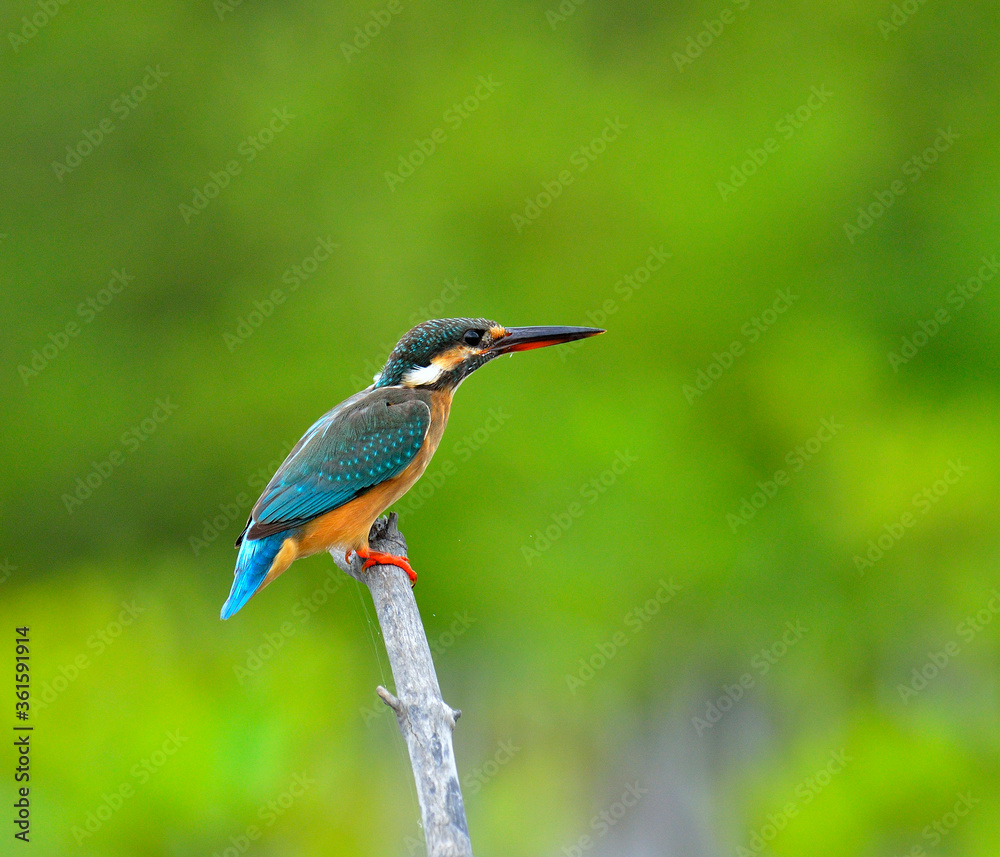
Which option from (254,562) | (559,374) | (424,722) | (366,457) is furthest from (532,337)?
(559,374)

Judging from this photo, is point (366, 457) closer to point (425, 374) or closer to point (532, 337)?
point (425, 374)

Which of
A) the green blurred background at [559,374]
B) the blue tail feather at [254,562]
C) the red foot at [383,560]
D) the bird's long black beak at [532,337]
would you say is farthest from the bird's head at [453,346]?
the green blurred background at [559,374]

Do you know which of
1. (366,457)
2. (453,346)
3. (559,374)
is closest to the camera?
(366,457)

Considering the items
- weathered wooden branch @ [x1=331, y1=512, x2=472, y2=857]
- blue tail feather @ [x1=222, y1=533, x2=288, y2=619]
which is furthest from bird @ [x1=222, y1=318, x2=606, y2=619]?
weathered wooden branch @ [x1=331, y1=512, x2=472, y2=857]

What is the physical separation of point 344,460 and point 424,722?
3.45ft

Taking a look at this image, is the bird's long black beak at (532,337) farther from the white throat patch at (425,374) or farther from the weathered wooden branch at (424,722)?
the weathered wooden branch at (424,722)

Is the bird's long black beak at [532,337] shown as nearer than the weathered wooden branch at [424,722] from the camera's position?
No

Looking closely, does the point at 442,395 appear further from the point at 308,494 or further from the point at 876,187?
the point at 876,187

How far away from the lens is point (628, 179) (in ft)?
25.2

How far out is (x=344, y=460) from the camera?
2.95 metres

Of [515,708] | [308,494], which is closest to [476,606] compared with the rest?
[515,708]

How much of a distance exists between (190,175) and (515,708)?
4.58m

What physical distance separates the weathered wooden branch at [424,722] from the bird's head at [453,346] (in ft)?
2.45

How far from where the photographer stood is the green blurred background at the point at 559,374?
6641 millimetres
